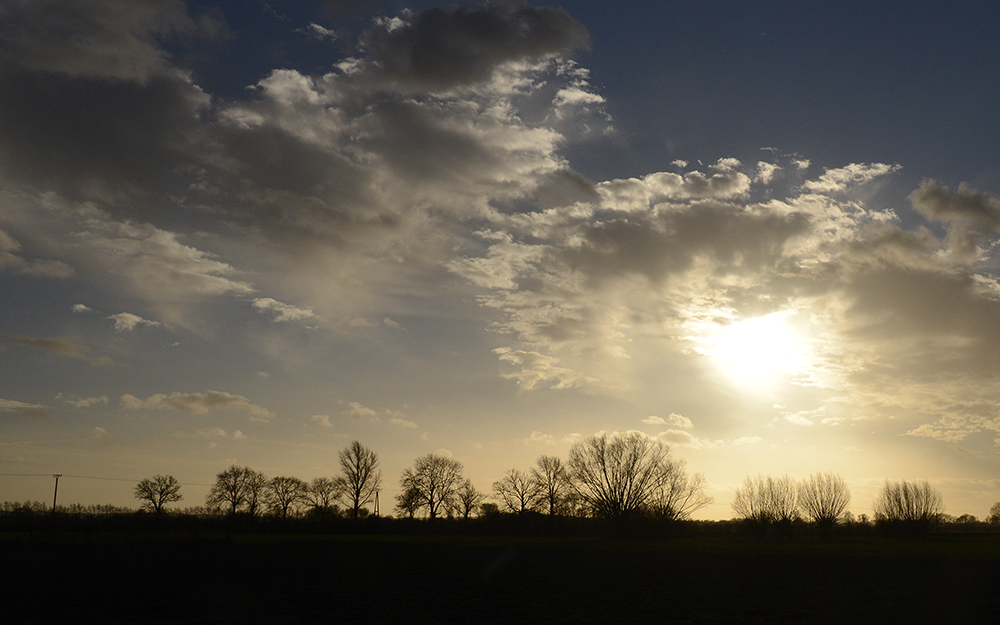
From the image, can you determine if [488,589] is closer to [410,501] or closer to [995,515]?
[410,501]

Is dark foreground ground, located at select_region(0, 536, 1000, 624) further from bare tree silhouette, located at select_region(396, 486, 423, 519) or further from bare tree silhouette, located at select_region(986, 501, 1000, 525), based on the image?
bare tree silhouette, located at select_region(986, 501, 1000, 525)

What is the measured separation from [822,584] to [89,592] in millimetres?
31355

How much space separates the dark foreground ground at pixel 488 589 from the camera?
19844mm

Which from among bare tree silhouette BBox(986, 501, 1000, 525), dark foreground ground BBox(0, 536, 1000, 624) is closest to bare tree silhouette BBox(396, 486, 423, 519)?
dark foreground ground BBox(0, 536, 1000, 624)

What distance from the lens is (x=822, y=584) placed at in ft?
93.4

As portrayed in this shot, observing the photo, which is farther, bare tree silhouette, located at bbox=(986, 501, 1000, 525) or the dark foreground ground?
bare tree silhouette, located at bbox=(986, 501, 1000, 525)

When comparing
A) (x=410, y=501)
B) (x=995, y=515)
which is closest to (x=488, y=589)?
(x=410, y=501)

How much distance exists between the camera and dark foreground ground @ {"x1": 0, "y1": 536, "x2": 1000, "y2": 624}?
19844 mm

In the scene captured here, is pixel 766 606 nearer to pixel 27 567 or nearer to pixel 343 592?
pixel 343 592

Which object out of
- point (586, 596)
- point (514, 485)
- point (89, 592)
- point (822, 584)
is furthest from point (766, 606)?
point (514, 485)

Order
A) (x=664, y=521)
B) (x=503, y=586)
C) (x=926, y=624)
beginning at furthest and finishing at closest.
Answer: (x=664, y=521) < (x=503, y=586) < (x=926, y=624)

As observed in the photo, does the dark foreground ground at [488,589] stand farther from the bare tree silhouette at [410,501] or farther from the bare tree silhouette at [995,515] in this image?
the bare tree silhouette at [995,515]

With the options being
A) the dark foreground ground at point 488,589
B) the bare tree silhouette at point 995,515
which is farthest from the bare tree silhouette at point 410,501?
the bare tree silhouette at point 995,515

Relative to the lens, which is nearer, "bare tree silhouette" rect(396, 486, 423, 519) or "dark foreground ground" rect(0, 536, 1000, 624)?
"dark foreground ground" rect(0, 536, 1000, 624)
